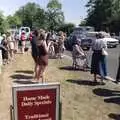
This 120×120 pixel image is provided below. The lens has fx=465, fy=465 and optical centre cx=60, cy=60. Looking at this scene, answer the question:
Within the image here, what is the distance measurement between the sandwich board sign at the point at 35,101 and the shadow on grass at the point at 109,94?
6.09m

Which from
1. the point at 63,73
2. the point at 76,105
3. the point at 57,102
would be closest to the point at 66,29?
the point at 63,73

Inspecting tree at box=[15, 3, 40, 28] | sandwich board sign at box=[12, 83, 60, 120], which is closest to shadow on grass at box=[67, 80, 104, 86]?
sandwich board sign at box=[12, 83, 60, 120]

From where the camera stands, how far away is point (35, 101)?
5.94m

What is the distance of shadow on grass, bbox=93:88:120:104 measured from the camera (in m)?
12.2

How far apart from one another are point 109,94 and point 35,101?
7.53 meters

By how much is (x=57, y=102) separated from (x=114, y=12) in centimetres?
8275

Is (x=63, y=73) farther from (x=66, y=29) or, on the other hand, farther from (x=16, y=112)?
(x=66, y=29)

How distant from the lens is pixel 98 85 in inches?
588

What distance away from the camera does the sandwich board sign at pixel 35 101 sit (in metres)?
5.88

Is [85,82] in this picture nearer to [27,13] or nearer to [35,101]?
[35,101]

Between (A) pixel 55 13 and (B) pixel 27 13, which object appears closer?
(A) pixel 55 13

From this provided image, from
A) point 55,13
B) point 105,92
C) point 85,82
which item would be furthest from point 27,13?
point 105,92

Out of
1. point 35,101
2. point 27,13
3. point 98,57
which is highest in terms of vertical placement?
point 27,13

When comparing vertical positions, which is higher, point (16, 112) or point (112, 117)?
point (16, 112)
